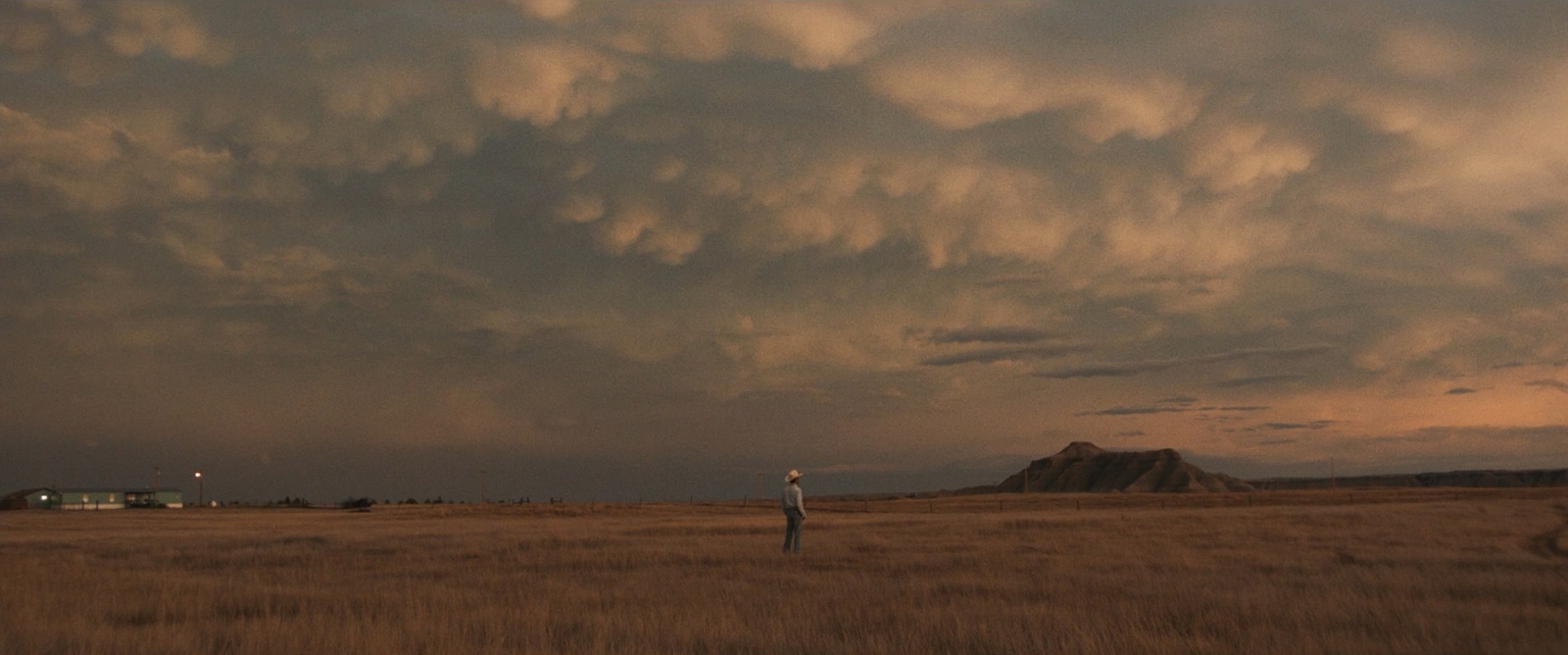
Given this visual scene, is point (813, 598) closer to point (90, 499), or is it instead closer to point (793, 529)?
point (793, 529)

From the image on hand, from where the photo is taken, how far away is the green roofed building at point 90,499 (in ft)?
412

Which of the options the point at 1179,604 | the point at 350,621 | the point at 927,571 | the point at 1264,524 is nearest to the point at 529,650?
the point at 350,621

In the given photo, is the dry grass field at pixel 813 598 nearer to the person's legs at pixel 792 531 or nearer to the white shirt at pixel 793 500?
the person's legs at pixel 792 531

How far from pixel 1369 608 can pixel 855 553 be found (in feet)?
42.7

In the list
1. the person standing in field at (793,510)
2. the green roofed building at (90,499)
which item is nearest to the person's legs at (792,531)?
the person standing in field at (793,510)

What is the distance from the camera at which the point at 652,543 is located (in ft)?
95.3

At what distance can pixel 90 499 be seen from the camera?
435ft

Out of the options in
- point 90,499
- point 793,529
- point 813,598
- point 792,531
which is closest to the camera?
point 813,598

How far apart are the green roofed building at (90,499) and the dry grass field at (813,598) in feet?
386

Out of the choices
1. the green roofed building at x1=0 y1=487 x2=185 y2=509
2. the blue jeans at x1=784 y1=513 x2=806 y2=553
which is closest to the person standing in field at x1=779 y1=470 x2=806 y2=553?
the blue jeans at x1=784 y1=513 x2=806 y2=553

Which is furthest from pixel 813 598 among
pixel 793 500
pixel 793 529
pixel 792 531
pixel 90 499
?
pixel 90 499

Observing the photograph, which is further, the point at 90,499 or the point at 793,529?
the point at 90,499

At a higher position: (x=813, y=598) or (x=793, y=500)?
(x=793, y=500)

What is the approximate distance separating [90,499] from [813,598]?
472ft
